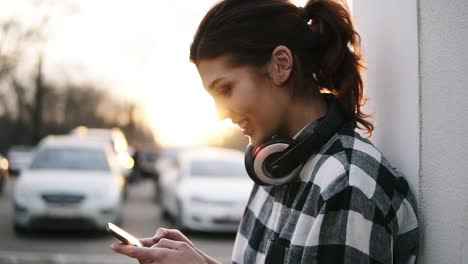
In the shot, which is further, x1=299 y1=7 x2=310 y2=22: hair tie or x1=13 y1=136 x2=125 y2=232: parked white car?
x1=13 y1=136 x2=125 y2=232: parked white car

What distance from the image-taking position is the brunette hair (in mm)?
1631

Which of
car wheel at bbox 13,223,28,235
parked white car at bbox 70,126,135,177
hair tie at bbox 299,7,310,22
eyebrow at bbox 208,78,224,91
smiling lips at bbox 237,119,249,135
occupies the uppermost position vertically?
hair tie at bbox 299,7,310,22

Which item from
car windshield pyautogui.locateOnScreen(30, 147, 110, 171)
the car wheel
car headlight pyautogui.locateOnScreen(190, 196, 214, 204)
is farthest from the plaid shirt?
car windshield pyautogui.locateOnScreen(30, 147, 110, 171)

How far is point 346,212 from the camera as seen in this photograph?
4.45ft

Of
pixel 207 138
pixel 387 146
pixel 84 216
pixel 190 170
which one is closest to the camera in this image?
pixel 387 146

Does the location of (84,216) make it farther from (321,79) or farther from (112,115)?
→ (112,115)

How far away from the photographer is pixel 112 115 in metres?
63.6

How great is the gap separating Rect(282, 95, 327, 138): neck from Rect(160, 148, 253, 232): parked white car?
8273 mm

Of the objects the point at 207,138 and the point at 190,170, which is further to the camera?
the point at 207,138

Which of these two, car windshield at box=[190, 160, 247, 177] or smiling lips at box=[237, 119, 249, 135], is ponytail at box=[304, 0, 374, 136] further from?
car windshield at box=[190, 160, 247, 177]

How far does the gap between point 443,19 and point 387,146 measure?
0.48 meters

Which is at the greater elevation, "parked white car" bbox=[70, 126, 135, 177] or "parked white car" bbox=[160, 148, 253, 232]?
"parked white car" bbox=[160, 148, 253, 232]

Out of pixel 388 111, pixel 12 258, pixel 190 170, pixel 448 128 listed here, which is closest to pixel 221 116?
pixel 388 111

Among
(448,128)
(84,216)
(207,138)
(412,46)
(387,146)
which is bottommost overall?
(207,138)
